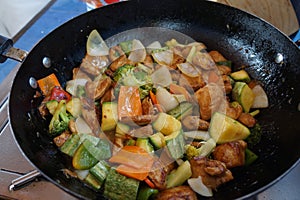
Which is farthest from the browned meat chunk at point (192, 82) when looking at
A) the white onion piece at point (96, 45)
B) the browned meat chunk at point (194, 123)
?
the white onion piece at point (96, 45)

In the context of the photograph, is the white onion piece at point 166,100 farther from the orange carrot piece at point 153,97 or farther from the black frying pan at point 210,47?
the black frying pan at point 210,47

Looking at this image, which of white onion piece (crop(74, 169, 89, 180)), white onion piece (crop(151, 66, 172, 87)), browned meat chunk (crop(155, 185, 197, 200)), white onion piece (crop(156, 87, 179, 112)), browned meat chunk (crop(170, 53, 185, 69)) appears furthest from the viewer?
browned meat chunk (crop(170, 53, 185, 69))

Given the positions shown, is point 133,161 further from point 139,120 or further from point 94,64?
point 94,64

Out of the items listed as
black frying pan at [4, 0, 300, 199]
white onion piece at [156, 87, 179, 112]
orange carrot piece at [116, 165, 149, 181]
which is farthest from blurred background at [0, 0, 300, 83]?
orange carrot piece at [116, 165, 149, 181]

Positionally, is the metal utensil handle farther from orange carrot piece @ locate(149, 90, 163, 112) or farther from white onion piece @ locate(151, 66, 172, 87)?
white onion piece @ locate(151, 66, 172, 87)

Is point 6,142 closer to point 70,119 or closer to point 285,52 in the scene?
point 70,119
